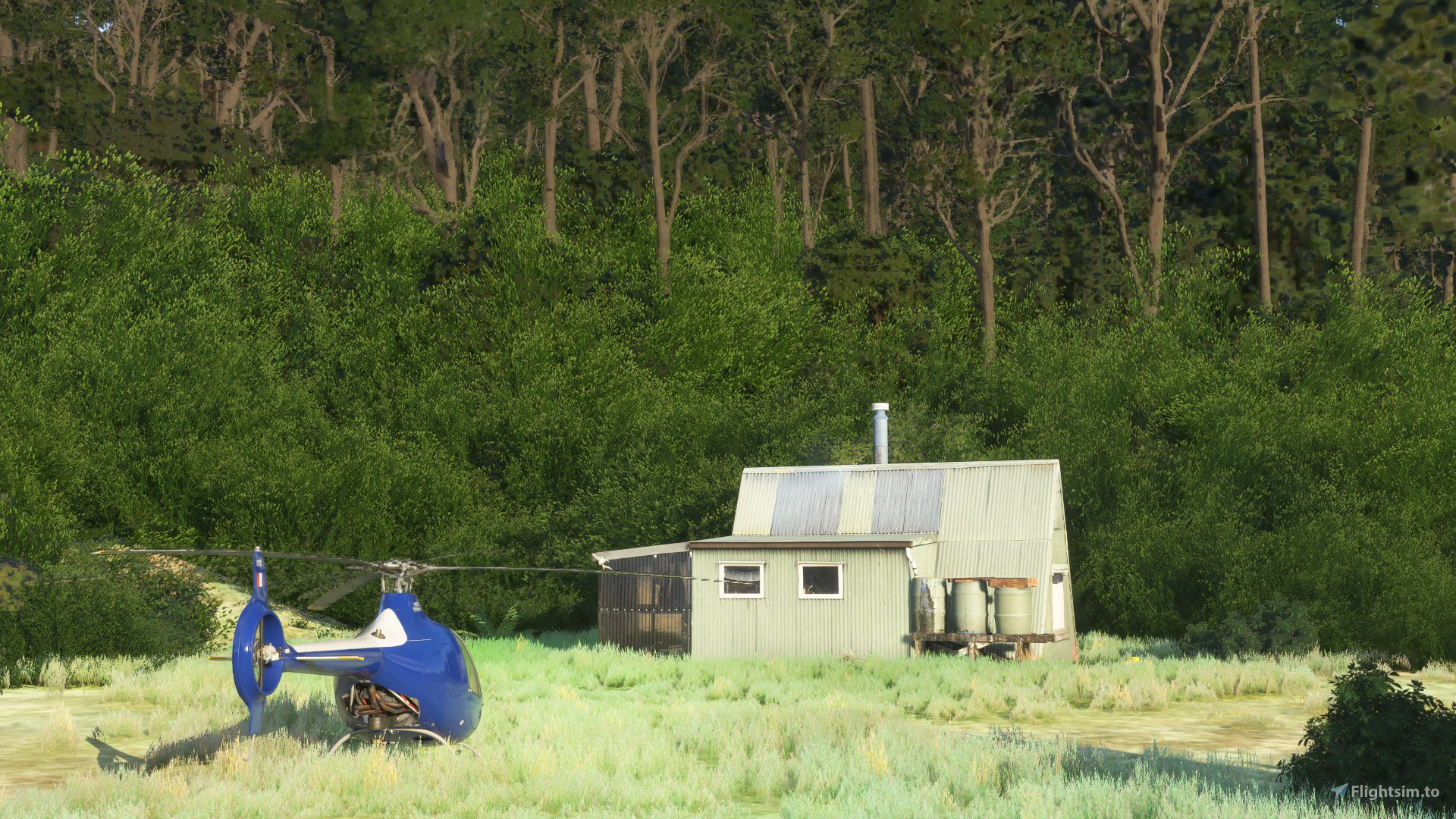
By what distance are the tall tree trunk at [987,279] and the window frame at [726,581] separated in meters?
21.6

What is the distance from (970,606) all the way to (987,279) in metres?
24.1

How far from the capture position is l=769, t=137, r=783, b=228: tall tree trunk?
184 ft

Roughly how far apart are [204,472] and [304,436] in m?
5.25

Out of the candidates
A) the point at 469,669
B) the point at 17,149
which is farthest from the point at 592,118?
the point at 469,669

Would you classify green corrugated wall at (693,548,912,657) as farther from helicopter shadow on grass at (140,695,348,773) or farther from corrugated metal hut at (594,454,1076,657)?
helicopter shadow on grass at (140,695,348,773)

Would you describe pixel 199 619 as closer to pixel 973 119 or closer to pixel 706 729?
pixel 706 729

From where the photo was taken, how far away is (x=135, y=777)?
1472 cm

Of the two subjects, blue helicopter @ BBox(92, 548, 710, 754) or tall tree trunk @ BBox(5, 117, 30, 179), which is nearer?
blue helicopter @ BBox(92, 548, 710, 754)

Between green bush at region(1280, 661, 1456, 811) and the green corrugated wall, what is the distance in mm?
12632

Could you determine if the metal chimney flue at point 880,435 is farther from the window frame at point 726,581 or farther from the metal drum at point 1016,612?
the metal drum at point 1016,612

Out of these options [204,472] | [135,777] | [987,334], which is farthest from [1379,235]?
[135,777]

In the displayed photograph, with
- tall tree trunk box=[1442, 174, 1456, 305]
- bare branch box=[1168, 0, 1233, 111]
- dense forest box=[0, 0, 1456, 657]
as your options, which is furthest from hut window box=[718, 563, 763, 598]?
tall tree trunk box=[1442, 174, 1456, 305]

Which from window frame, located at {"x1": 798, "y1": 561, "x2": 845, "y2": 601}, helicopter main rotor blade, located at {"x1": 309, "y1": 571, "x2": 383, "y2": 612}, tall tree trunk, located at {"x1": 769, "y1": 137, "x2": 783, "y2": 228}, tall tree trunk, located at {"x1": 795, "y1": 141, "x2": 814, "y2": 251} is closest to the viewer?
helicopter main rotor blade, located at {"x1": 309, "y1": 571, "x2": 383, "y2": 612}

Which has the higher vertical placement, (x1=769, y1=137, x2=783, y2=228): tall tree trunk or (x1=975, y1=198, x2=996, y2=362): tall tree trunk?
(x1=769, y1=137, x2=783, y2=228): tall tree trunk
